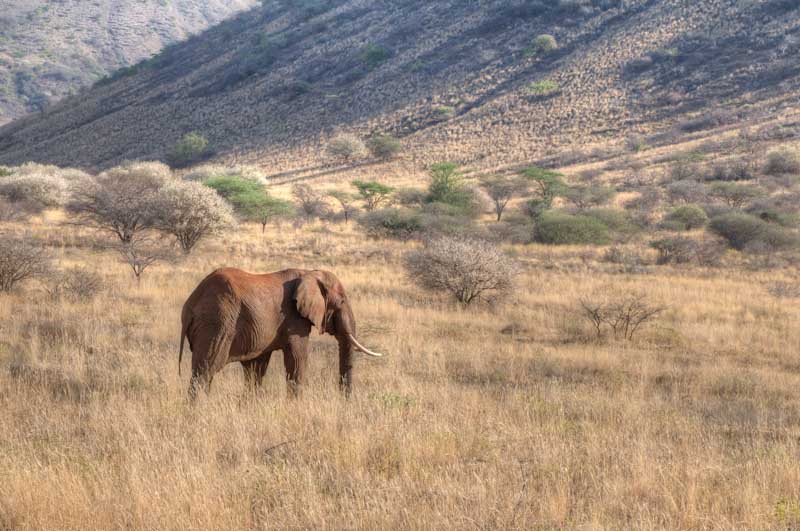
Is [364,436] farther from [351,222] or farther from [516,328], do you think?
[351,222]

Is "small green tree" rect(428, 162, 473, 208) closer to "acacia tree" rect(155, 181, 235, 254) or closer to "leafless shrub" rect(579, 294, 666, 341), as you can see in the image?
"acacia tree" rect(155, 181, 235, 254)

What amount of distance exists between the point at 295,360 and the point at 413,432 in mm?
1673

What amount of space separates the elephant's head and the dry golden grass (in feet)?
1.19

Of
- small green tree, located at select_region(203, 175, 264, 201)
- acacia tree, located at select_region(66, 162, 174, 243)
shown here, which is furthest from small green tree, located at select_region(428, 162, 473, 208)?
acacia tree, located at select_region(66, 162, 174, 243)

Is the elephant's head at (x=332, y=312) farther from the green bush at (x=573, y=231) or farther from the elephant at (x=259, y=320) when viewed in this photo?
the green bush at (x=573, y=231)

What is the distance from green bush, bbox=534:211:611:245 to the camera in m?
23.6

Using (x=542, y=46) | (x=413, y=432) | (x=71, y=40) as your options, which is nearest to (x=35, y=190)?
(x=413, y=432)

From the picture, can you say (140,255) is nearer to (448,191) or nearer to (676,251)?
(676,251)

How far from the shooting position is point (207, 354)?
17.2ft

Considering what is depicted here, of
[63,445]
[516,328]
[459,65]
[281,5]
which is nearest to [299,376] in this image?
[63,445]

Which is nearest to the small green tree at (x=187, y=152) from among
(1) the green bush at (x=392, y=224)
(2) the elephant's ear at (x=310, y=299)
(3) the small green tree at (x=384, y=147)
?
(3) the small green tree at (x=384, y=147)

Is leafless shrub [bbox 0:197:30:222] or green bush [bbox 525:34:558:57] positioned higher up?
green bush [bbox 525:34:558:57]

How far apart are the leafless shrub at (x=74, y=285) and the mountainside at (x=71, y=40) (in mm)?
125447

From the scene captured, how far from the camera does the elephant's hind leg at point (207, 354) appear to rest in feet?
17.2
